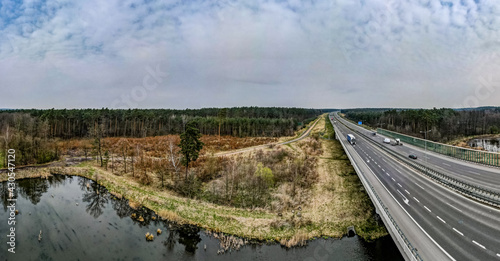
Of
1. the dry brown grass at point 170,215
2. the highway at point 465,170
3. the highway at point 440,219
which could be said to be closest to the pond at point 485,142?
the highway at point 465,170

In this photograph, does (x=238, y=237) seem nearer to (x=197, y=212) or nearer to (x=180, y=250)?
(x=180, y=250)

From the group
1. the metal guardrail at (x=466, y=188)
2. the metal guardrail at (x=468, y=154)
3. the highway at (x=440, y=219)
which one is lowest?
the highway at (x=440, y=219)

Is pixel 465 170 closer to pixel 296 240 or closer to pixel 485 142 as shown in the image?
pixel 296 240

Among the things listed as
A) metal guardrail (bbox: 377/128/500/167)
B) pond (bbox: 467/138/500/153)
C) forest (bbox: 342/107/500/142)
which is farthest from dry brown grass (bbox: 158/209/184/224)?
pond (bbox: 467/138/500/153)

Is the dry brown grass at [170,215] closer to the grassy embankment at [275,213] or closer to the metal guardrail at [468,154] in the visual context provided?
the grassy embankment at [275,213]

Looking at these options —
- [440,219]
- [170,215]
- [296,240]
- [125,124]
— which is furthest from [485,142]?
[125,124]

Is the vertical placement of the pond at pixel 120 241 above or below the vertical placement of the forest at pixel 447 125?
below
